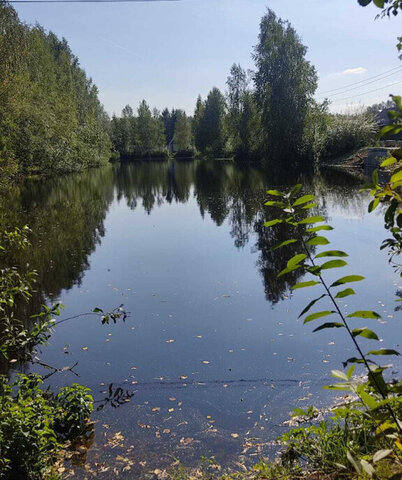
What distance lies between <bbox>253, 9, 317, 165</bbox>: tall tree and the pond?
29882 millimetres

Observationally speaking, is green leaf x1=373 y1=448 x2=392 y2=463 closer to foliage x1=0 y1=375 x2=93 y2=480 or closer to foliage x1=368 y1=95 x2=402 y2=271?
foliage x1=368 y1=95 x2=402 y2=271

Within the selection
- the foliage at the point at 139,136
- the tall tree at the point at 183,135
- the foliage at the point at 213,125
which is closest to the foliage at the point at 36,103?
the foliage at the point at 213,125

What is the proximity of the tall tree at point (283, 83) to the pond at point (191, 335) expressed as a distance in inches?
1176

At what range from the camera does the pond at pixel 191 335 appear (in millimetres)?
4953

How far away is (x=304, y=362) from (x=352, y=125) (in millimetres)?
43432

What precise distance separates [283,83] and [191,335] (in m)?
41.4

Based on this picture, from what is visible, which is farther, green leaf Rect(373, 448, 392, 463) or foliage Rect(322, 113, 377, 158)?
foliage Rect(322, 113, 377, 158)

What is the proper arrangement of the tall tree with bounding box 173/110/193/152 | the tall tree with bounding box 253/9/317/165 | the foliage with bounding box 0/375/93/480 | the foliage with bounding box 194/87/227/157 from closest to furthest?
1. the foliage with bounding box 0/375/93/480
2. the tall tree with bounding box 253/9/317/165
3. the foliage with bounding box 194/87/227/157
4. the tall tree with bounding box 173/110/193/152

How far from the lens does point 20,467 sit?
4.02m

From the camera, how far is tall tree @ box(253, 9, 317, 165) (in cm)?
4391

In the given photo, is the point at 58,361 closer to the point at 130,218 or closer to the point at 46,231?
the point at 46,231

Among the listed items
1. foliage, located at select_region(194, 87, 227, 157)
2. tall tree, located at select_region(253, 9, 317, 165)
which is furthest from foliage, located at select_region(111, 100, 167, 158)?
tall tree, located at select_region(253, 9, 317, 165)

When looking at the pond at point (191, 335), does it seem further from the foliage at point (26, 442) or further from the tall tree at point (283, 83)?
the tall tree at point (283, 83)

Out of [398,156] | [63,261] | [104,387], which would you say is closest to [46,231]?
[63,261]
